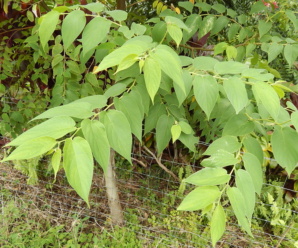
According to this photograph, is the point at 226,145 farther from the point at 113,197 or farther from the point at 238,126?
the point at 113,197

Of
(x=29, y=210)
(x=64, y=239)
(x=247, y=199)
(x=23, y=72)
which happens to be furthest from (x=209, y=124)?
(x=29, y=210)

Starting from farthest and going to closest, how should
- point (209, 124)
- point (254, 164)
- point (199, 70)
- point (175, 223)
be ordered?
point (175, 223)
point (209, 124)
point (199, 70)
point (254, 164)

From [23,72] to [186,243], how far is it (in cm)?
159

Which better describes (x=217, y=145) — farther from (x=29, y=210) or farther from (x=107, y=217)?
(x=29, y=210)

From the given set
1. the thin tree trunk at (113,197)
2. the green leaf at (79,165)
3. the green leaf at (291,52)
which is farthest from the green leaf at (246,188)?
the thin tree trunk at (113,197)

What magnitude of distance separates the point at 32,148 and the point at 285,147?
25.1 inches

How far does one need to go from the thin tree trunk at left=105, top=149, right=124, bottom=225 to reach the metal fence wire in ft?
0.18

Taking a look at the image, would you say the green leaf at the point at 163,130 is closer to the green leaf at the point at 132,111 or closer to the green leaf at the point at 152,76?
the green leaf at the point at 132,111

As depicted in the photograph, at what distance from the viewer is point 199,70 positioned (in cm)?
90

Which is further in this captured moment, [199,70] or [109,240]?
[109,240]

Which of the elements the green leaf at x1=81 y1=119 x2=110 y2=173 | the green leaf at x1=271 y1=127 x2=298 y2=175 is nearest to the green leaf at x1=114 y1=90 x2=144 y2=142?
the green leaf at x1=81 y1=119 x2=110 y2=173

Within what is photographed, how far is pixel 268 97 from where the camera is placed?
71 centimetres

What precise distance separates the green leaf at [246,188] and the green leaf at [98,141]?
0.31 meters

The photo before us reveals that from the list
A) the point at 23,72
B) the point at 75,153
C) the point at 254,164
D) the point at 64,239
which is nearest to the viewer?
the point at 75,153
